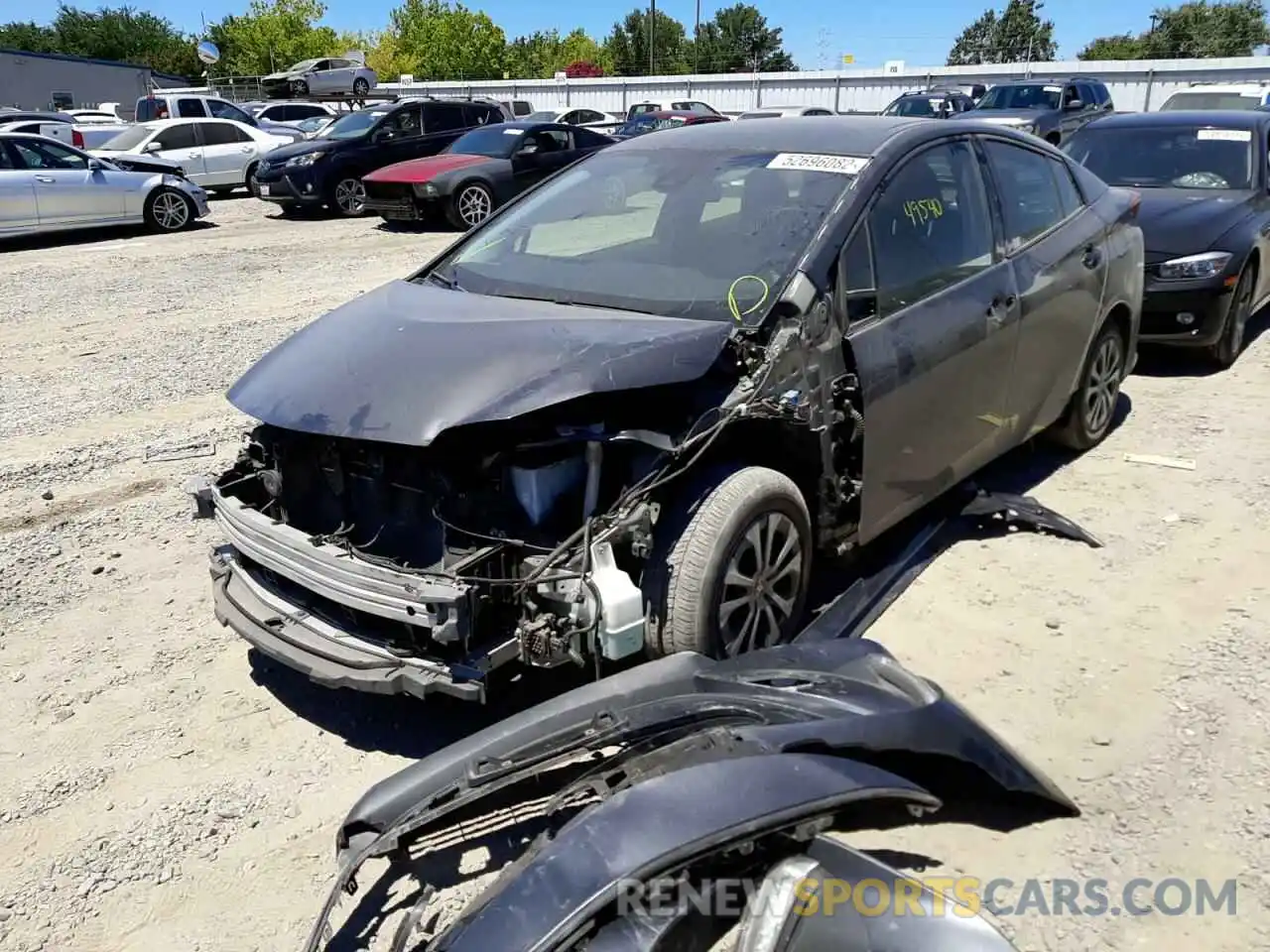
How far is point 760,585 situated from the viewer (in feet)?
A: 11.2

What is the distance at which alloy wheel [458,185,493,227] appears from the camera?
1487cm

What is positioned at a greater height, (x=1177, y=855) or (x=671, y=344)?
(x=671, y=344)

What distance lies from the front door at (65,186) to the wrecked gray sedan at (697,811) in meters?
14.3

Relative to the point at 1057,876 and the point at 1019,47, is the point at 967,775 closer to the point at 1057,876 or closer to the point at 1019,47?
the point at 1057,876

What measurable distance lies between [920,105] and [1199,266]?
1711 cm

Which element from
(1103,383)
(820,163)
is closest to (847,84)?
(1103,383)

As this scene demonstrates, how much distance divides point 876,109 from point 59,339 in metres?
34.5

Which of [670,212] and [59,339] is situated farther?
[59,339]

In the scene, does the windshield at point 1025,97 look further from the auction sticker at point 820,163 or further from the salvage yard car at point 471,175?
the auction sticker at point 820,163

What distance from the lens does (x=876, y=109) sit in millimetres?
38000

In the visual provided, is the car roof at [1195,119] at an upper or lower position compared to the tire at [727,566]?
upper

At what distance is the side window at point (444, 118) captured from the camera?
17.8m

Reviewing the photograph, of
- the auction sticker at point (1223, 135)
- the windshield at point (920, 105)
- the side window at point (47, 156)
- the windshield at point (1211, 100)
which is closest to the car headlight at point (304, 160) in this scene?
the side window at point (47, 156)

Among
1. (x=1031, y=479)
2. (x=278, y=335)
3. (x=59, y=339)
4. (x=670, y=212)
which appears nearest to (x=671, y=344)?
(x=670, y=212)
